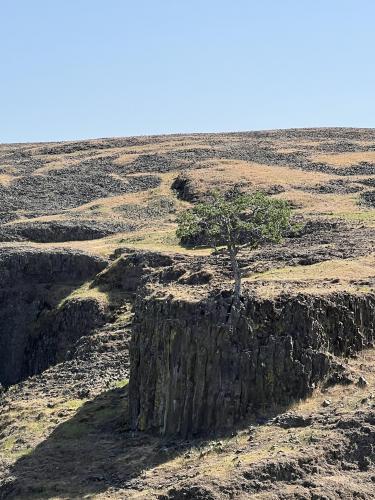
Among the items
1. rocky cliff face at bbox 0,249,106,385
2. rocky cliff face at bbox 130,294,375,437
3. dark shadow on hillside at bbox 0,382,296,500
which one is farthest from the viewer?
rocky cliff face at bbox 0,249,106,385

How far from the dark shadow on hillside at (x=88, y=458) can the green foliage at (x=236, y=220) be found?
8870 millimetres

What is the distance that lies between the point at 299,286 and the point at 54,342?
76.4ft

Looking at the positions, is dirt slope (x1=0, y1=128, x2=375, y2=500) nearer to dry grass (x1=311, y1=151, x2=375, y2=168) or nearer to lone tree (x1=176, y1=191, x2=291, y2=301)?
dry grass (x1=311, y1=151, x2=375, y2=168)

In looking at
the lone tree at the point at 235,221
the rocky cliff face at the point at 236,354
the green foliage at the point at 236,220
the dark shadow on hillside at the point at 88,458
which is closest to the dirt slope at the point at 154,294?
the dark shadow on hillside at the point at 88,458

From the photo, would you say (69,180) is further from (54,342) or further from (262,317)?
(262,317)

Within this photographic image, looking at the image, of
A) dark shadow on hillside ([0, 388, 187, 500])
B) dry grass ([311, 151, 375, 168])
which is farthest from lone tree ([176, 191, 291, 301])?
dry grass ([311, 151, 375, 168])

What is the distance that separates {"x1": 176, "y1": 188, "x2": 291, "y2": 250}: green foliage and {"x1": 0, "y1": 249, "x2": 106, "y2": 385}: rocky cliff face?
52.0 feet

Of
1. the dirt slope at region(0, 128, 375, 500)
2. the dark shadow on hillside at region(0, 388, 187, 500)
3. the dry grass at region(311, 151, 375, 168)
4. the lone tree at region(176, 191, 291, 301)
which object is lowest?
the dark shadow on hillside at region(0, 388, 187, 500)

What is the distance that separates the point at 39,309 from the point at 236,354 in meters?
29.6

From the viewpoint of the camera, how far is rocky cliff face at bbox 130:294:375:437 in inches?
1336

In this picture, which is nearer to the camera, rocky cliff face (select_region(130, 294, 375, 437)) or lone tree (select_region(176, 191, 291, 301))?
rocky cliff face (select_region(130, 294, 375, 437))

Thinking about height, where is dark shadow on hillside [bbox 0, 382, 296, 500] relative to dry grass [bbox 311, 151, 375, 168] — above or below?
below

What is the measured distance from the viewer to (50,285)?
63000 millimetres

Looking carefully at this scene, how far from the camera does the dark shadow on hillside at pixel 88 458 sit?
3247 centimetres
